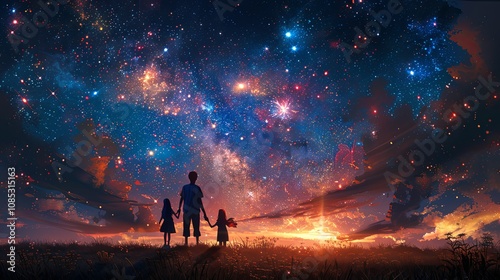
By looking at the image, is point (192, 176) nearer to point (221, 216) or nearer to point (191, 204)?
point (191, 204)

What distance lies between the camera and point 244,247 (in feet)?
42.7

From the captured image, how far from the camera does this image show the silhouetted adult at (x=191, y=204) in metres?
14.3

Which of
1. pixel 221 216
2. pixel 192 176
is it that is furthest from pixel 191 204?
pixel 221 216

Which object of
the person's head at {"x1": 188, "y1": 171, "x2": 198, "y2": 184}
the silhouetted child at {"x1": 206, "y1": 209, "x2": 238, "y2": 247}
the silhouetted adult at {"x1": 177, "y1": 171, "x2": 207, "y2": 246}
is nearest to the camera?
the person's head at {"x1": 188, "y1": 171, "x2": 198, "y2": 184}

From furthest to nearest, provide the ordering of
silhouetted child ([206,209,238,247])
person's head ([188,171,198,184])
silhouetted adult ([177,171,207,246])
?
1. silhouetted child ([206,209,238,247])
2. silhouetted adult ([177,171,207,246])
3. person's head ([188,171,198,184])

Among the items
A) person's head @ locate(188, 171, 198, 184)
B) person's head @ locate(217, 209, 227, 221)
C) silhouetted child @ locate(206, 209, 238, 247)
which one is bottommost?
silhouetted child @ locate(206, 209, 238, 247)

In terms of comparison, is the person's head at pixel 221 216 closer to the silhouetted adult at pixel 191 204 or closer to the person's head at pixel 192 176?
the silhouetted adult at pixel 191 204

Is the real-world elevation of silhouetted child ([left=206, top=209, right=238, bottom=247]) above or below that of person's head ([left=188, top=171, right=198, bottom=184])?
below

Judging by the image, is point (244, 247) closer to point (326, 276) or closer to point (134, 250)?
point (134, 250)

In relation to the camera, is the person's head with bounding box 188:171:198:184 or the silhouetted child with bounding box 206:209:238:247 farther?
the silhouetted child with bounding box 206:209:238:247

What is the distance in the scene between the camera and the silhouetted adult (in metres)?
14.3

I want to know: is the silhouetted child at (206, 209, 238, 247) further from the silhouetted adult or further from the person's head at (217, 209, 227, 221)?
the silhouetted adult

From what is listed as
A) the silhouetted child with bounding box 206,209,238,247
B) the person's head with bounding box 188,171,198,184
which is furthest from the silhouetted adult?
the silhouetted child with bounding box 206,209,238,247

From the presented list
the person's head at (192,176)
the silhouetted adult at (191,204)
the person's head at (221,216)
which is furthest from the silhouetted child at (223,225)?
the person's head at (192,176)
